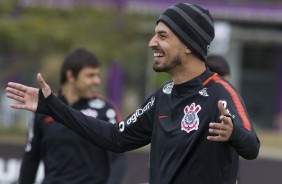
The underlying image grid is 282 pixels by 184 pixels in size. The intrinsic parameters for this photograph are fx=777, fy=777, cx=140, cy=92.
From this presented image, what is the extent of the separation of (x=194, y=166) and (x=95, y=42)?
19.3 meters

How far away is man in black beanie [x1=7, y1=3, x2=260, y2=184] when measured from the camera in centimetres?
393

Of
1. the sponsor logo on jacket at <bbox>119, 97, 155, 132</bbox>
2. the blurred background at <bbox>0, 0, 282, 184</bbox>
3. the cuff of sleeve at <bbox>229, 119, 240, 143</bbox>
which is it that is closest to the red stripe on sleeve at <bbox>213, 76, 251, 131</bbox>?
the cuff of sleeve at <bbox>229, 119, 240, 143</bbox>

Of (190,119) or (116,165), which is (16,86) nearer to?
(190,119)

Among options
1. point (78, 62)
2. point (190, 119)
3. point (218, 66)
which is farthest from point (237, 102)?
point (78, 62)

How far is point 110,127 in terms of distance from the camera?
4.71 meters

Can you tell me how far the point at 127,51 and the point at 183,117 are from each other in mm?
20829

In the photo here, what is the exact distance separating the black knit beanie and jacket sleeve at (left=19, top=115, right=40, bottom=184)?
6.93ft

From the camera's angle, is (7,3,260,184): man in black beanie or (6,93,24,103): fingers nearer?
(7,3,260,184): man in black beanie

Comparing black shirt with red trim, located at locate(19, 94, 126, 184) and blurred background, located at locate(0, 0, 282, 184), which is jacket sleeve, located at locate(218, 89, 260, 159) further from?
blurred background, located at locate(0, 0, 282, 184)

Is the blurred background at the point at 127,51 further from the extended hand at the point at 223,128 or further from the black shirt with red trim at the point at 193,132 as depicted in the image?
the extended hand at the point at 223,128

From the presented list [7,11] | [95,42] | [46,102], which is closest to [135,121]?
[46,102]

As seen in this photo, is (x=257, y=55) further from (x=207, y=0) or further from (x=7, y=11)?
(x=7, y=11)

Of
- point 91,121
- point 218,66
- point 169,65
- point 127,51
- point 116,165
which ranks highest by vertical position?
point 127,51

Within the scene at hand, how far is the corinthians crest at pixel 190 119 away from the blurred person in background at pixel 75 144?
1.78 meters
